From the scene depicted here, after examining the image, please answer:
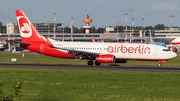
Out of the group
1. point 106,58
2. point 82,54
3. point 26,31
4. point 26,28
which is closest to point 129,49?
point 106,58

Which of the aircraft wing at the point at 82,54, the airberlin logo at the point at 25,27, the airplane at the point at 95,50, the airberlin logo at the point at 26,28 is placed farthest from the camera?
the airberlin logo at the point at 26,28

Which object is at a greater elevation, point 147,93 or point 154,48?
point 154,48

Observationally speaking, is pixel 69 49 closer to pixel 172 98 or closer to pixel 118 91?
pixel 118 91

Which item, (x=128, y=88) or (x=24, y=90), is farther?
(x=128, y=88)

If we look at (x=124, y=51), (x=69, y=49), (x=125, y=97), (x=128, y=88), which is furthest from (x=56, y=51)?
(x=125, y=97)

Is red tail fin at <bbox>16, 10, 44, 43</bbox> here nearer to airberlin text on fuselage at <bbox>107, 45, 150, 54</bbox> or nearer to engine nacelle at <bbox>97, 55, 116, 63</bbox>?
engine nacelle at <bbox>97, 55, 116, 63</bbox>

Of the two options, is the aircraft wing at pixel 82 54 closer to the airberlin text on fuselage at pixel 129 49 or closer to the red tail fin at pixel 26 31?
the airberlin text on fuselage at pixel 129 49

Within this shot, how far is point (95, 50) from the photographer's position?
45156mm

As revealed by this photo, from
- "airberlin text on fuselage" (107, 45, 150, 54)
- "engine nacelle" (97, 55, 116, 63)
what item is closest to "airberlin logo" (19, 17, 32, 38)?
"engine nacelle" (97, 55, 116, 63)

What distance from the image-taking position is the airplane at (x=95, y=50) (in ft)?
142

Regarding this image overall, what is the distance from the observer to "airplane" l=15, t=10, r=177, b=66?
43.2 m

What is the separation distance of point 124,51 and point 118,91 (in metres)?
24.8

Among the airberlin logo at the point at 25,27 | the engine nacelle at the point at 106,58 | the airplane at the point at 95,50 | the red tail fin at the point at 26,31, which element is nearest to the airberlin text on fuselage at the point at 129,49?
the airplane at the point at 95,50

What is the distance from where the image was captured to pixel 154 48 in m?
43.6
